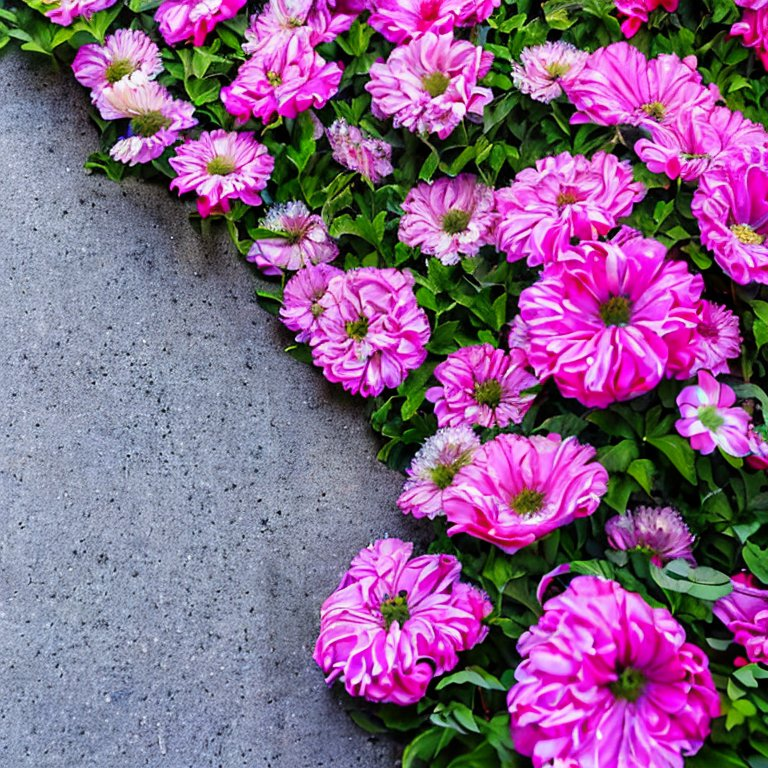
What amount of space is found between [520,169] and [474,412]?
26 centimetres

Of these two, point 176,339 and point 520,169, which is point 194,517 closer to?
point 176,339

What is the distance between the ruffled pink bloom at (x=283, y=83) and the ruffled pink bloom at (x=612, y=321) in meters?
0.33

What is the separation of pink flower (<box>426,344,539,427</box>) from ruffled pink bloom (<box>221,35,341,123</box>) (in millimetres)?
308

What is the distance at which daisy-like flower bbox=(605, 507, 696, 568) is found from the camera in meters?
0.86

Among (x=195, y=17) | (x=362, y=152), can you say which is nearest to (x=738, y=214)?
(x=362, y=152)

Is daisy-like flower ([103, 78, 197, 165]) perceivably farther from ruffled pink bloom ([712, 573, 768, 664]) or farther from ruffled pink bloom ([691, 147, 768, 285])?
ruffled pink bloom ([712, 573, 768, 664])

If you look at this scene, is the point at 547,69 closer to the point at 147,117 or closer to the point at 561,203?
the point at 561,203

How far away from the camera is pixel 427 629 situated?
2.73ft

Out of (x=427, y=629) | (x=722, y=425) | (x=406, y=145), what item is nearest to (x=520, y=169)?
(x=406, y=145)

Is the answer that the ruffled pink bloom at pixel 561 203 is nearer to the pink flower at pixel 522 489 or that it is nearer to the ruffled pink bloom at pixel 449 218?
the ruffled pink bloom at pixel 449 218

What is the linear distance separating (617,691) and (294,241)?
53 centimetres

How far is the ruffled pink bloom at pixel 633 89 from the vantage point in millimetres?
970

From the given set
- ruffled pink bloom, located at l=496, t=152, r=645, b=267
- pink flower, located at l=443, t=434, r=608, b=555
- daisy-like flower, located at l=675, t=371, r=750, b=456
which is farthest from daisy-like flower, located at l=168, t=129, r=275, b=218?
daisy-like flower, located at l=675, t=371, r=750, b=456

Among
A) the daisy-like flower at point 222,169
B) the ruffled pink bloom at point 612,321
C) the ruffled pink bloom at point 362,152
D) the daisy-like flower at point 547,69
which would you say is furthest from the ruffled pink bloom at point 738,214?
the daisy-like flower at point 222,169
